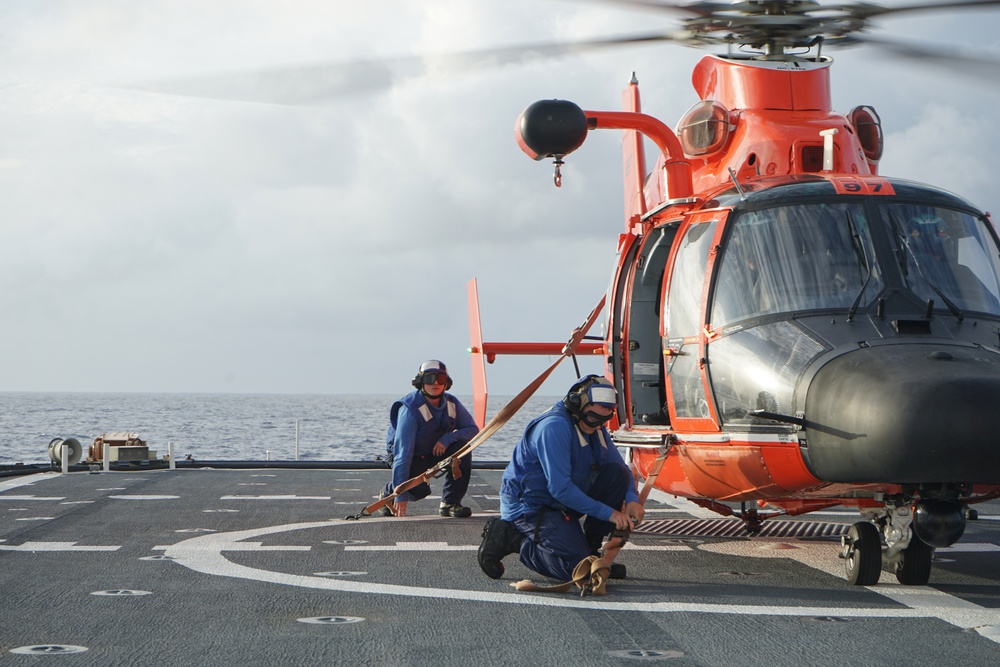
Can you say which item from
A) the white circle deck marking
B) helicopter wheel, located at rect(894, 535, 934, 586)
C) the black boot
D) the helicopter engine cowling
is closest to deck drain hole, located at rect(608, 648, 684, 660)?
the white circle deck marking

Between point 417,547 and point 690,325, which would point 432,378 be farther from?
point 690,325

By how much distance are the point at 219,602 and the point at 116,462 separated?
460 inches

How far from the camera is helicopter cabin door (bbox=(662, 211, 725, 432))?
24.4ft

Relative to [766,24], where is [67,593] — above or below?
below

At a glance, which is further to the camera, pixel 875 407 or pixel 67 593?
pixel 67 593

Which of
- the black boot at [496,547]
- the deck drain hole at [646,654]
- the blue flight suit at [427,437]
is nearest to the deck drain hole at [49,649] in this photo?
the deck drain hole at [646,654]

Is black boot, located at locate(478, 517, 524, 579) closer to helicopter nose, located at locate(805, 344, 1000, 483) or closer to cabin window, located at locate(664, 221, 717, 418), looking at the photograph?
cabin window, located at locate(664, 221, 717, 418)

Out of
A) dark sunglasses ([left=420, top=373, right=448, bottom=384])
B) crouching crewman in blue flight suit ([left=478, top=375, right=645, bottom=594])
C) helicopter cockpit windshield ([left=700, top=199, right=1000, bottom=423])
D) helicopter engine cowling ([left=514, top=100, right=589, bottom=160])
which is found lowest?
crouching crewman in blue flight suit ([left=478, top=375, right=645, bottom=594])

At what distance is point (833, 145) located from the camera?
866cm

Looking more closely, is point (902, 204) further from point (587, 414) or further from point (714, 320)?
point (587, 414)

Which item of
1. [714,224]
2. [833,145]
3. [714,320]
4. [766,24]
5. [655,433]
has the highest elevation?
[766,24]

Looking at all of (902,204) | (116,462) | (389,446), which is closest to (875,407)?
(902,204)

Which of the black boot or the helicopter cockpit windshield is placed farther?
the black boot

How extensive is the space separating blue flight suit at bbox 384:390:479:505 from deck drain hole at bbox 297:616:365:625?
16.3ft
